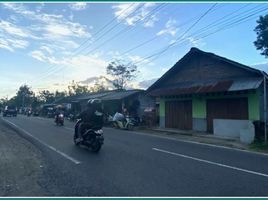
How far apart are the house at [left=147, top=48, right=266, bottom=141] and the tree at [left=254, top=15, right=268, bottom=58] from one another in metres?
13.4

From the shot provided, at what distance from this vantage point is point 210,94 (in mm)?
22578

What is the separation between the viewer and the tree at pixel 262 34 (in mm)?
34312

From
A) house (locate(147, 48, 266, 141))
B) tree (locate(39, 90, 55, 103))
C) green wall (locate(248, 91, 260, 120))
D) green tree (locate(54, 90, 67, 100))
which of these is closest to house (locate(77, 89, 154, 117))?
house (locate(147, 48, 266, 141))

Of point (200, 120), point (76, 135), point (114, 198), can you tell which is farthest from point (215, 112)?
point (114, 198)

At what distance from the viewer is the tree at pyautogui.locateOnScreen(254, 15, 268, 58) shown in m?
34.3

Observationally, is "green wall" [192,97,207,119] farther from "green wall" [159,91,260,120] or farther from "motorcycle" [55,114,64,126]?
"motorcycle" [55,114,64,126]

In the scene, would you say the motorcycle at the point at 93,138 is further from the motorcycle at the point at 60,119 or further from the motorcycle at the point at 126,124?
the motorcycle at the point at 60,119

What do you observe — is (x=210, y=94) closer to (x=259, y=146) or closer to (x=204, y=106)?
(x=204, y=106)

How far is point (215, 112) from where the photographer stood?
2222 centimetres

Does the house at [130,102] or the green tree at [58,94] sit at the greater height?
the green tree at [58,94]

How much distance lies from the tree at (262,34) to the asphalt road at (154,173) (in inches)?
1008

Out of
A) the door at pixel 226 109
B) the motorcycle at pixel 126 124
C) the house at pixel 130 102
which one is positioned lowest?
the motorcycle at pixel 126 124

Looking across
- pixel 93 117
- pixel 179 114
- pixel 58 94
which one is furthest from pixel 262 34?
pixel 58 94

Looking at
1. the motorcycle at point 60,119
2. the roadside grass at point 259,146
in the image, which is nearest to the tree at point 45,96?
the motorcycle at point 60,119
